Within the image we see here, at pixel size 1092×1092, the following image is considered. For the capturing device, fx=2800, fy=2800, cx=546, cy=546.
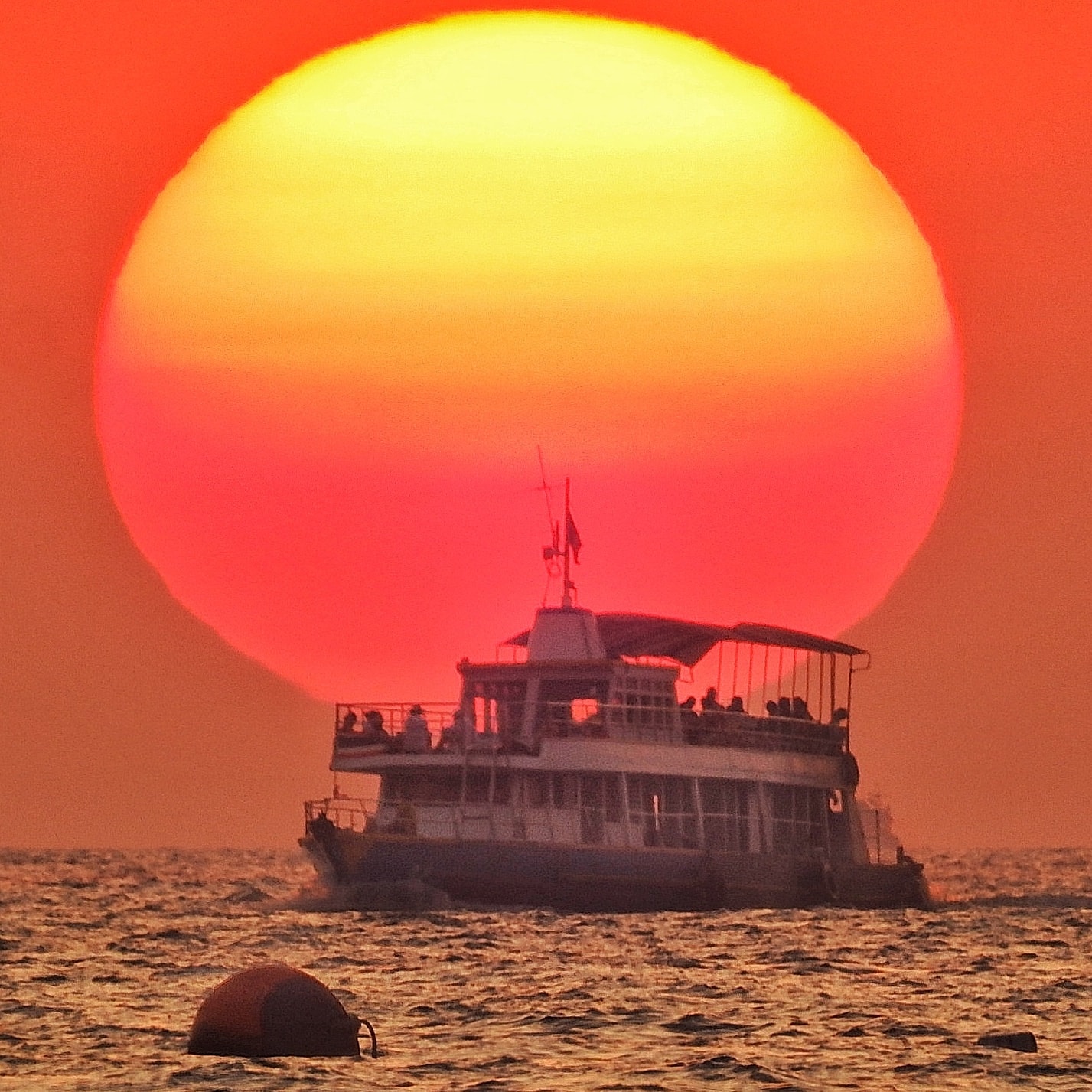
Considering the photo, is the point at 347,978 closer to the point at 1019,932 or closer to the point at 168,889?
the point at 1019,932

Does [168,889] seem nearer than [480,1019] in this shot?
No

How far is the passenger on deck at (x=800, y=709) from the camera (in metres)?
93.2

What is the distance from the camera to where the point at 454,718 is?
86.1 meters

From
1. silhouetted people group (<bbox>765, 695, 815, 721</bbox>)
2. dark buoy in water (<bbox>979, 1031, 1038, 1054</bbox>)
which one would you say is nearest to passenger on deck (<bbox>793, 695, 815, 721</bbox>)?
silhouetted people group (<bbox>765, 695, 815, 721</bbox>)

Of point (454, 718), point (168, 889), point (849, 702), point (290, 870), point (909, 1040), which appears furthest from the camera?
point (290, 870)

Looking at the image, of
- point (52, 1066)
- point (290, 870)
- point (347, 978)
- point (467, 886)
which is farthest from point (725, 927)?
point (290, 870)

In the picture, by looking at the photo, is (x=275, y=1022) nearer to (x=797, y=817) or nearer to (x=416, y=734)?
(x=416, y=734)

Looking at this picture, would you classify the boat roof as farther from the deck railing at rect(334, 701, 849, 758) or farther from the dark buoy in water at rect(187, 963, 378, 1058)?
the dark buoy in water at rect(187, 963, 378, 1058)

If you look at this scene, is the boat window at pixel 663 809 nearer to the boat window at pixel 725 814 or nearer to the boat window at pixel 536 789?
the boat window at pixel 725 814

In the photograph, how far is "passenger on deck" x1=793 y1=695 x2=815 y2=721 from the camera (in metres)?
93.2

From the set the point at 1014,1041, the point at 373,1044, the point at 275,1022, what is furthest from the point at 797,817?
the point at 275,1022

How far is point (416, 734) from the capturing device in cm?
8544

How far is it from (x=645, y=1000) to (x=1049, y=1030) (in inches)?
340

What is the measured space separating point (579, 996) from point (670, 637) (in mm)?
37979
